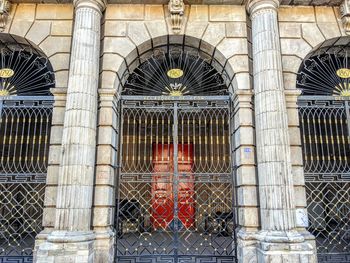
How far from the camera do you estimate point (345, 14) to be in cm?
858

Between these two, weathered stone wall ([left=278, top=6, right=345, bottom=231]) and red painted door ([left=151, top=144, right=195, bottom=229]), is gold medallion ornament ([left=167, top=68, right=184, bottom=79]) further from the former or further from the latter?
weathered stone wall ([left=278, top=6, right=345, bottom=231])

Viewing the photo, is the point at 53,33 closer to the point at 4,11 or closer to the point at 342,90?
the point at 4,11

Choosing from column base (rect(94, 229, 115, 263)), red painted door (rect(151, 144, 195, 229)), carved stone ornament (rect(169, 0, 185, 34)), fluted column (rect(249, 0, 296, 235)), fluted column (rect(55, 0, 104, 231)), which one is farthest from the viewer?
carved stone ornament (rect(169, 0, 185, 34))

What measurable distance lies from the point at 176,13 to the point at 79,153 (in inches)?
184

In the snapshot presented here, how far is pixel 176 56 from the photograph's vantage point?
946 centimetres

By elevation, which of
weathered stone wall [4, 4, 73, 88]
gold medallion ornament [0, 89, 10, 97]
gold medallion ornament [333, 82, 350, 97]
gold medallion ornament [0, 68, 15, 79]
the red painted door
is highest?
weathered stone wall [4, 4, 73, 88]

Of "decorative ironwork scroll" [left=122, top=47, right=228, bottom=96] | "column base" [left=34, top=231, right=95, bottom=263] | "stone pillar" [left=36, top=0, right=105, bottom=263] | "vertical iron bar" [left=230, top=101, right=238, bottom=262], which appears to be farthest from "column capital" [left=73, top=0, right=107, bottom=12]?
"column base" [left=34, top=231, right=95, bottom=263]

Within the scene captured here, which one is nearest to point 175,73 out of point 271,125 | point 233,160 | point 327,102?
point 233,160

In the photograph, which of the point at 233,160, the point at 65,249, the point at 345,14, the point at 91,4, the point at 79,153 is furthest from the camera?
the point at 345,14

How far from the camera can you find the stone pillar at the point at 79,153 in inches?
256

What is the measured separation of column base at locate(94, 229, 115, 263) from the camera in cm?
709

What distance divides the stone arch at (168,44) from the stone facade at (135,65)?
0.03 metres

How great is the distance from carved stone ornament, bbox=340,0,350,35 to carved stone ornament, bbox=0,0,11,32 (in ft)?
31.4

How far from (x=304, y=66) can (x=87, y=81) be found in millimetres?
6376
